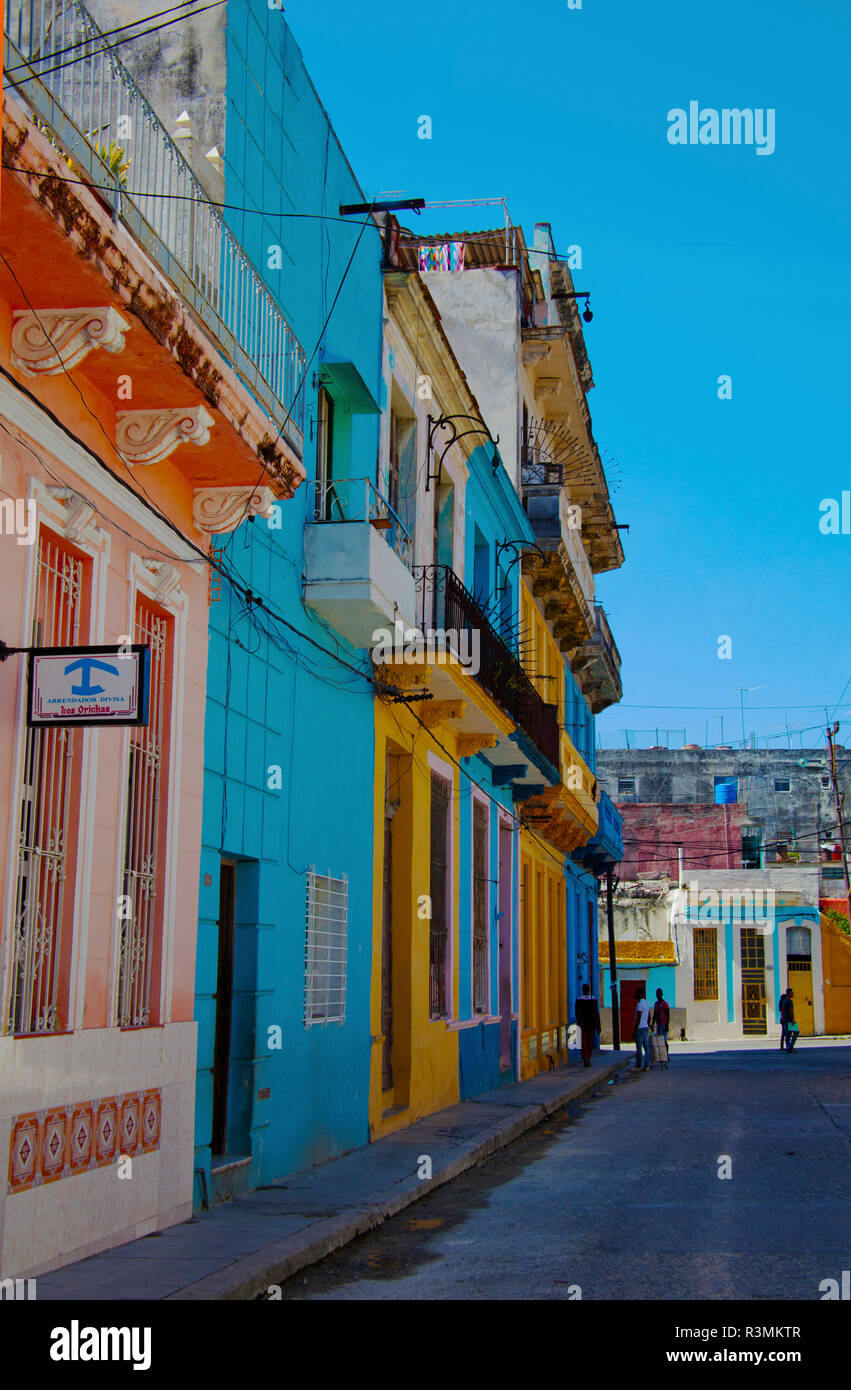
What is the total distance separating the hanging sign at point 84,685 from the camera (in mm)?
6250

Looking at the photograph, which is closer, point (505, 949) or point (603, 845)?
point (505, 949)

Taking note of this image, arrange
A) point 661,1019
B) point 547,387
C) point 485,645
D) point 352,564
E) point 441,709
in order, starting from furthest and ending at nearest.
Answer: point 661,1019 < point 547,387 < point 485,645 < point 441,709 < point 352,564

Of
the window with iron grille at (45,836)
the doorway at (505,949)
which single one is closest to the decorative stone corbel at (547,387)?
the doorway at (505,949)

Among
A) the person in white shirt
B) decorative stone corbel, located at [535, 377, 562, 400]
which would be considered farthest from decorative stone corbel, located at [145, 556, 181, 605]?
Answer: the person in white shirt

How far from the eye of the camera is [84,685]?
6.28 meters

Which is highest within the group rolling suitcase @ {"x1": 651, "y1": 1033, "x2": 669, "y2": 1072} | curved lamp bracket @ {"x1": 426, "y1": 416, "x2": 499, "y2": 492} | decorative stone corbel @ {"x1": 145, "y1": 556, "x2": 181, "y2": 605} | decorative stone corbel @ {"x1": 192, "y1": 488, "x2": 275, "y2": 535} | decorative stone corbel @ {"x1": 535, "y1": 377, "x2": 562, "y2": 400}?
decorative stone corbel @ {"x1": 535, "y1": 377, "x2": 562, "y2": 400}

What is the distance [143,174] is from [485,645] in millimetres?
8703

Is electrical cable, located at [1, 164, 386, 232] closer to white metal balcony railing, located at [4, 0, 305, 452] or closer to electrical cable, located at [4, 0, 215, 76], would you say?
white metal balcony railing, located at [4, 0, 305, 452]

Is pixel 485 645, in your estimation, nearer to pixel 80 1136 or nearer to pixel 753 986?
pixel 80 1136

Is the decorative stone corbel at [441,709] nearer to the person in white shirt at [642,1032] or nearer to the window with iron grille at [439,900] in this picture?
the window with iron grille at [439,900]

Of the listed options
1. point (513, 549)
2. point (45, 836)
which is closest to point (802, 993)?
point (513, 549)

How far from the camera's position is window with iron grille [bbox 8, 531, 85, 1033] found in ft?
21.4

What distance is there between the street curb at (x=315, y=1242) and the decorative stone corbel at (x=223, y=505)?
408cm

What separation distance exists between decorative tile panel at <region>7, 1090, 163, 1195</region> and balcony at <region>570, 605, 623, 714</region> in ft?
70.5
